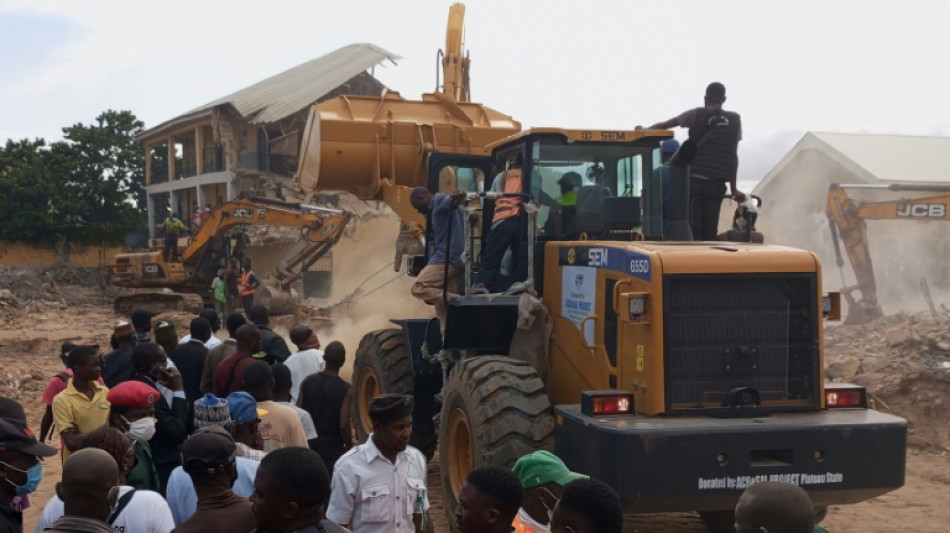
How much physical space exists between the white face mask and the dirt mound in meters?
9.74

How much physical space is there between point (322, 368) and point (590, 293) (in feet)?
7.79

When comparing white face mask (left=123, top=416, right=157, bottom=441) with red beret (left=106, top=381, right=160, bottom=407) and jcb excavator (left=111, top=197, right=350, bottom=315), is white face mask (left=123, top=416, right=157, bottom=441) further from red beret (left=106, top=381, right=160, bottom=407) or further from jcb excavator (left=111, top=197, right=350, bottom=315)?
jcb excavator (left=111, top=197, right=350, bottom=315)

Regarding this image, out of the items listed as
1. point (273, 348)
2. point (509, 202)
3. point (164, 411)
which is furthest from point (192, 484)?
point (509, 202)

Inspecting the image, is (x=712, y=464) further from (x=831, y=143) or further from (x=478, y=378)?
(x=831, y=143)

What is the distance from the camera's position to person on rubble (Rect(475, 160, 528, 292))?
8234 mm

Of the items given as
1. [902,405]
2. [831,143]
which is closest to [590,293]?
[902,405]

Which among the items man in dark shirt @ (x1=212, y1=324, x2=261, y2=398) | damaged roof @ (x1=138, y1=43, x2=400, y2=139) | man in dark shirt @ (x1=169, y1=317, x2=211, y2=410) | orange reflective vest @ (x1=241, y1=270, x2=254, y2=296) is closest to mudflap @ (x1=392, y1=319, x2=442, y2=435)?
man in dark shirt @ (x1=169, y1=317, x2=211, y2=410)

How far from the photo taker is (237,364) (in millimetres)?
7238

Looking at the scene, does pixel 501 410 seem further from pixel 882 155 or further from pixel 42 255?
pixel 42 255

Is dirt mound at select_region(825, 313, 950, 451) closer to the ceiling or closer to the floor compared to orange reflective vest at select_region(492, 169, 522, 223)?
closer to the floor

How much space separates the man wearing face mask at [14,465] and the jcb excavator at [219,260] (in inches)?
727

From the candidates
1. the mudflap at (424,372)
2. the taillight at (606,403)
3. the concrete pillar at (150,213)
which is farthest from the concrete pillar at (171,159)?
the taillight at (606,403)

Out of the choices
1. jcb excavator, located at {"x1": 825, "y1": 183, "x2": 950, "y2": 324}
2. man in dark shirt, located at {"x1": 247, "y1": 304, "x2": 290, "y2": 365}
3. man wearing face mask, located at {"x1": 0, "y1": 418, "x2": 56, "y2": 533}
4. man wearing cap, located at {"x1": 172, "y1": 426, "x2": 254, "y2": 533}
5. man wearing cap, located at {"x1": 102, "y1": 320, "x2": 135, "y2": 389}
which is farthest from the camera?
jcb excavator, located at {"x1": 825, "y1": 183, "x2": 950, "y2": 324}

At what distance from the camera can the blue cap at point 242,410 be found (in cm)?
541
